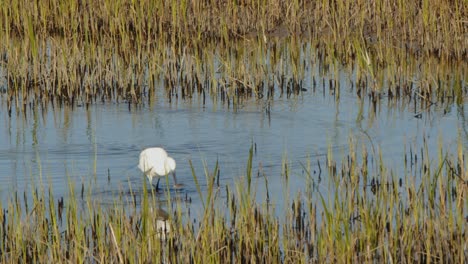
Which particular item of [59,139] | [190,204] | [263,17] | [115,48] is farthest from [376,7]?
[190,204]

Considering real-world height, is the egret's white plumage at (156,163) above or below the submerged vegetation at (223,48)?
below

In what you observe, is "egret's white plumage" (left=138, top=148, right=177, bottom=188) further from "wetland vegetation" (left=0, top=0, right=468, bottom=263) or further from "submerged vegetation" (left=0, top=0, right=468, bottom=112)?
"submerged vegetation" (left=0, top=0, right=468, bottom=112)

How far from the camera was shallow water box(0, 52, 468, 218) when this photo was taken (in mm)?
6578

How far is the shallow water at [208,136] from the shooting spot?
6.58 m

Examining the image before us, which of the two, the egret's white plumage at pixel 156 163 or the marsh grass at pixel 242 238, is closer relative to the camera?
the marsh grass at pixel 242 238

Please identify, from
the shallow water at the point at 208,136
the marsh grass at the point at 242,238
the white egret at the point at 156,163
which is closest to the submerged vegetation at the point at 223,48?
the shallow water at the point at 208,136

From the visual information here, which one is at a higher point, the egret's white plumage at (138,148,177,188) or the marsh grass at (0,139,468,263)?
the egret's white plumage at (138,148,177,188)

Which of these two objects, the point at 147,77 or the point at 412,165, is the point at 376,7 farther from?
the point at 412,165

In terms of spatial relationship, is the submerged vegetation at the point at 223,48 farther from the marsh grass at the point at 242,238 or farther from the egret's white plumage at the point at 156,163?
the marsh grass at the point at 242,238

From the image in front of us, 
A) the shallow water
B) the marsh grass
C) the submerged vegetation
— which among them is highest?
the submerged vegetation

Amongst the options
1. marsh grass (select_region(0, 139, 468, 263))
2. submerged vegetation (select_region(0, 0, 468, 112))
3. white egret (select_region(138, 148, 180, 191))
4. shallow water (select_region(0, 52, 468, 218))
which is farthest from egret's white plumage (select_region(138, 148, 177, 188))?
submerged vegetation (select_region(0, 0, 468, 112))

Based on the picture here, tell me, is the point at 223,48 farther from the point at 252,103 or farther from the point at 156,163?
the point at 156,163

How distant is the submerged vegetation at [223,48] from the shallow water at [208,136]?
0.26 metres

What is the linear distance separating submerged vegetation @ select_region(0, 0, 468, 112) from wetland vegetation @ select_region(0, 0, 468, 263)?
0.08ft
